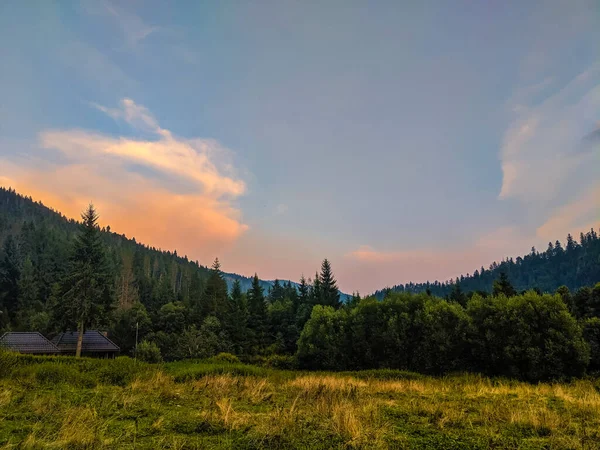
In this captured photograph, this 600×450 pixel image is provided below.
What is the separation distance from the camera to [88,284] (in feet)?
138

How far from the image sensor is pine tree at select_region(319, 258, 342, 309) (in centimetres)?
6876

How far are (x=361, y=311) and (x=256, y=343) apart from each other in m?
26.8

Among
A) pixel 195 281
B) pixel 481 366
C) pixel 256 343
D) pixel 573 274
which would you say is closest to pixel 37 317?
pixel 256 343

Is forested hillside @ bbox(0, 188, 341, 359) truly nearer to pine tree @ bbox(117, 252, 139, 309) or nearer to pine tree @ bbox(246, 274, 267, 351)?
pine tree @ bbox(246, 274, 267, 351)

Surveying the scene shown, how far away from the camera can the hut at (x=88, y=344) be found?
46.6m

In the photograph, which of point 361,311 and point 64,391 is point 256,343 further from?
point 64,391

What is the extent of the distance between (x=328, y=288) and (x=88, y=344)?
41051 mm

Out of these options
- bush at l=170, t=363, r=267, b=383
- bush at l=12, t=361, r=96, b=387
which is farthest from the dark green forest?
bush at l=12, t=361, r=96, b=387

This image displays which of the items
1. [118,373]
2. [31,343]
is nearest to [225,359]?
[118,373]

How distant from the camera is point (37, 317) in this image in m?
57.6

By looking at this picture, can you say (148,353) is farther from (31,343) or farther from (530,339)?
(530,339)

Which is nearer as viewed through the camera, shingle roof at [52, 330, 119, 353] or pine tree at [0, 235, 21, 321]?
shingle roof at [52, 330, 119, 353]

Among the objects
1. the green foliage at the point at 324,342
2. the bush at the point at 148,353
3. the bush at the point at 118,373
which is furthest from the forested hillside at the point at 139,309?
the bush at the point at 118,373

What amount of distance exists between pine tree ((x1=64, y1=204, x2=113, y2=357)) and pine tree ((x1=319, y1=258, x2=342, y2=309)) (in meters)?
37.8
